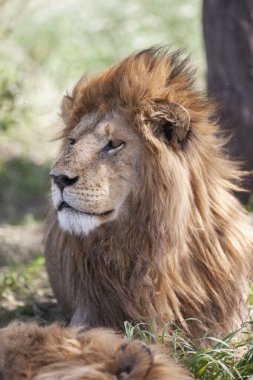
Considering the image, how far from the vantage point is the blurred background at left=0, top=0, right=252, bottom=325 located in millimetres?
6359

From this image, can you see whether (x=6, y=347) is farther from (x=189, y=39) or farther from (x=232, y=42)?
(x=189, y=39)

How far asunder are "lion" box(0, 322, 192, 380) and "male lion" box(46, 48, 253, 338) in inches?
31.0

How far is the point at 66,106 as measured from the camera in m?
4.83

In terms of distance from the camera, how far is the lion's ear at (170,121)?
438cm

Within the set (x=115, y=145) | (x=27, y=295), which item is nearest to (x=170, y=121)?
(x=115, y=145)

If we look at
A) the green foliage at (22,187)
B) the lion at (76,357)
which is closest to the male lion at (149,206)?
the lion at (76,357)

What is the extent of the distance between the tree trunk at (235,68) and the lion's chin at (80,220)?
2329 mm

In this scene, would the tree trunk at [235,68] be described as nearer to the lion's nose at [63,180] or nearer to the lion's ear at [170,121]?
the lion's ear at [170,121]

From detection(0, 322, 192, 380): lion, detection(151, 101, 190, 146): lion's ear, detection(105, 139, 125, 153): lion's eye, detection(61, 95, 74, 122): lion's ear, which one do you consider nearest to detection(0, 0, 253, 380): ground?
detection(61, 95, 74, 122): lion's ear

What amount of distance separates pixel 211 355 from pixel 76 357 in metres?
0.78

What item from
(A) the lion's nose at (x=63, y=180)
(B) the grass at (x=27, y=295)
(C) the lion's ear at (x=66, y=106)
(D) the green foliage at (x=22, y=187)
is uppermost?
(C) the lion's ear at (x=66, y=106)

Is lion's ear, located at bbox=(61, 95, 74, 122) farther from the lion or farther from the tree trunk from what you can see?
the tree trunk

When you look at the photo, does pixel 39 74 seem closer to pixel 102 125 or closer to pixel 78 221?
pixel 102 125

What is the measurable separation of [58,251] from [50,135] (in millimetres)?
5315
